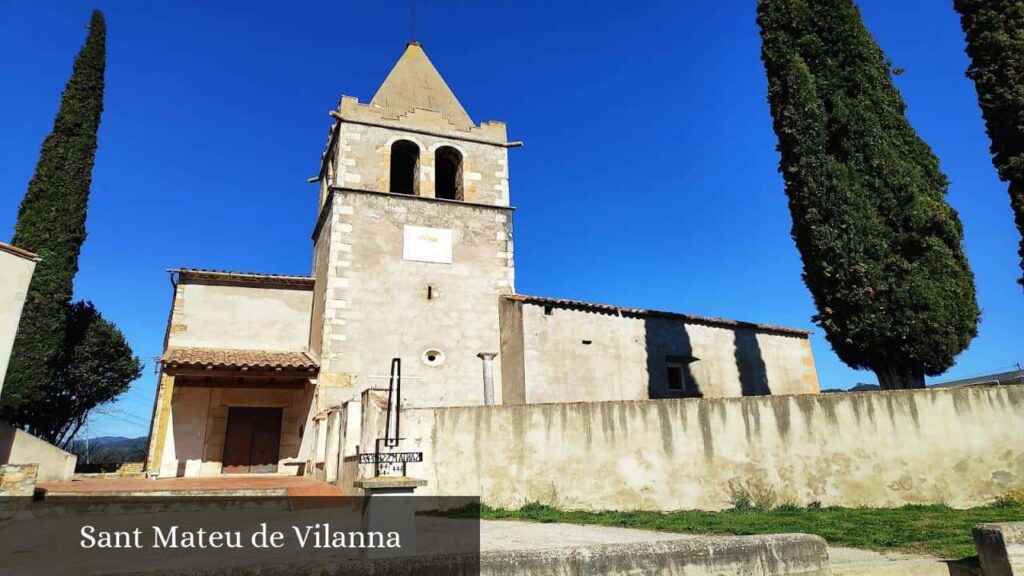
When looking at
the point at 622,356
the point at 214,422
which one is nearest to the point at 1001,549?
the point at 622,356

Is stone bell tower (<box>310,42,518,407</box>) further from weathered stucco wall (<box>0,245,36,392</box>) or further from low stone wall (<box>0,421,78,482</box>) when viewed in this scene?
weathered stucco wall (<box>0,245,36,392</box>)

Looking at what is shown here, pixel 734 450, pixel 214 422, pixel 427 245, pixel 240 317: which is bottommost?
pixel 734 450

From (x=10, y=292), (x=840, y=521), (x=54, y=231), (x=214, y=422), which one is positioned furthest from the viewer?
(x=54, y=231)

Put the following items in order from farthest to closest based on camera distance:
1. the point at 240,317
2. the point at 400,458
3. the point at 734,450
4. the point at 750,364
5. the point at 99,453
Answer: the point at 99,453 < the point at 750,364 < the point at 240,317 < the point at 734,450 < the point at 400,458

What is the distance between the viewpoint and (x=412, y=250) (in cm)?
1669

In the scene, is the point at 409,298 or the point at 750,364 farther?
the point at 750,364

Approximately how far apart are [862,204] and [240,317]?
54.9 ft

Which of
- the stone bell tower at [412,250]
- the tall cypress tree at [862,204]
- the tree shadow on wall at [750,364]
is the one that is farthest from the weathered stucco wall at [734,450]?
the tree shadow on wall at [750,364]

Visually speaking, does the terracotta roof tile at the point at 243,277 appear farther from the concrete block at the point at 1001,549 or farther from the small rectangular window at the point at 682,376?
the concrete block at the point at 1001,549

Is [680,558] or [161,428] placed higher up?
[161,428]

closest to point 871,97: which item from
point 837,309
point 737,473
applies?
point 837,309

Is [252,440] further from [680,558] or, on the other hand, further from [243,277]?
[680,558]

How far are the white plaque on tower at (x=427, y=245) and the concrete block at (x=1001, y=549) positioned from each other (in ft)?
45.7

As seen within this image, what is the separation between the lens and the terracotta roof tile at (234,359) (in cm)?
1397
